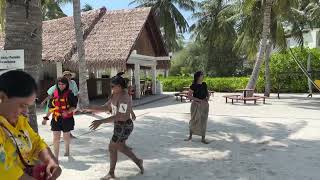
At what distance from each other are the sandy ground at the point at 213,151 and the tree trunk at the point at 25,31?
1758 mm

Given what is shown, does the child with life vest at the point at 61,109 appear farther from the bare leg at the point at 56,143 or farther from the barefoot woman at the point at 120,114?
the barefoot woman at the point at 120,114

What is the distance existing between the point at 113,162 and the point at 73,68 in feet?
46.2

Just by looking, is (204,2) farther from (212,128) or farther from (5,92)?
(5,92)

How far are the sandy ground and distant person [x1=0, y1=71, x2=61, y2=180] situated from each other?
148 inches

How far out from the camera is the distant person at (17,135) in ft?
8.05

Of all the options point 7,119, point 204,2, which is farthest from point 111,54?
point 204,2

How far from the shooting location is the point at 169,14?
1479 inches

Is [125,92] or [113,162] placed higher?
[125,92]

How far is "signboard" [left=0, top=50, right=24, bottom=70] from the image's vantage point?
519 cm

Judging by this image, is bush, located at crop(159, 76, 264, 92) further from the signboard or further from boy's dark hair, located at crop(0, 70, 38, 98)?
boy's dark hair, located at crop(0, 70, 38, 98)

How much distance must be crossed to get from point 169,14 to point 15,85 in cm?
3564

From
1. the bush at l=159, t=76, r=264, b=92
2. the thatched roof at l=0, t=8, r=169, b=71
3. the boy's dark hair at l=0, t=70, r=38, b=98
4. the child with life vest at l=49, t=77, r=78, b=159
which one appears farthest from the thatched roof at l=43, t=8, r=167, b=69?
the boy's dark hair at l=0, t=70, r=38, b=98

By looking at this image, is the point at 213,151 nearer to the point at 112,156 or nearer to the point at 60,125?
the point at 112,156

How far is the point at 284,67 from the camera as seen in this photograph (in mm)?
27484
